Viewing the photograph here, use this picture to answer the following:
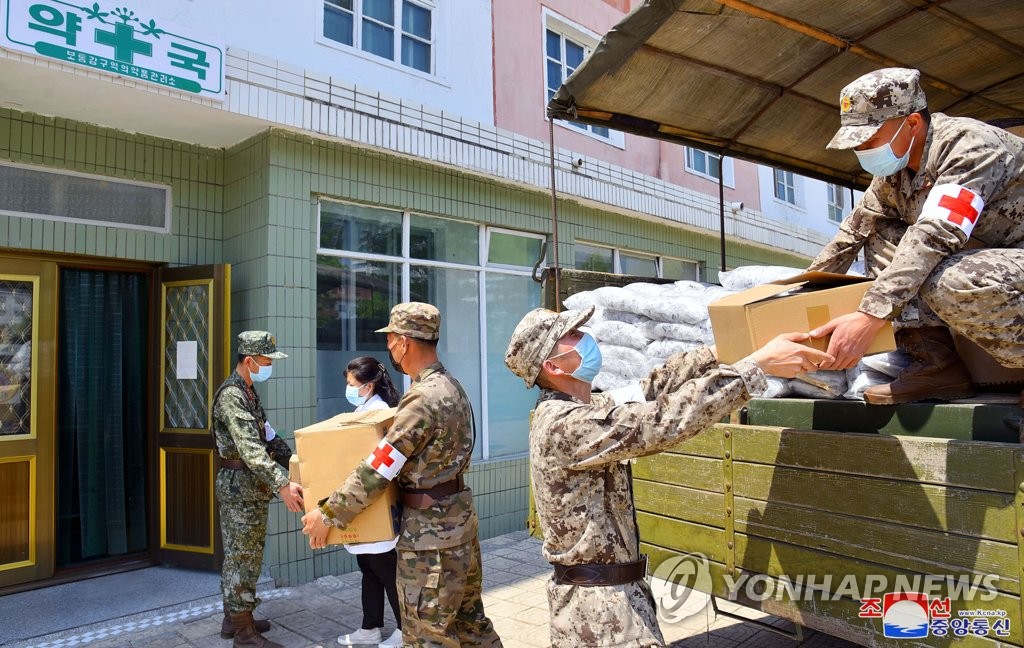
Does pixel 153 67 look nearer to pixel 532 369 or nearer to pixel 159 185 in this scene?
pixel 159 185

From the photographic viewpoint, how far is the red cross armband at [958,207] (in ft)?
6.28

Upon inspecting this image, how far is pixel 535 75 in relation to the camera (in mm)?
6965

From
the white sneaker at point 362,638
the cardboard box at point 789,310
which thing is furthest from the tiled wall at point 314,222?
the cardboard box at point 789,310

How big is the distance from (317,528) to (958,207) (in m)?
2.57

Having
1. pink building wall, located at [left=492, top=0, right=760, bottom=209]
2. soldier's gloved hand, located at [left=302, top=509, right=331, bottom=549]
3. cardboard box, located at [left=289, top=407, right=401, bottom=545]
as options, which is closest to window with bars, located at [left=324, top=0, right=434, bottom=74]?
pink building wall, located at [left=492, top=0, right=760, bottom=209]

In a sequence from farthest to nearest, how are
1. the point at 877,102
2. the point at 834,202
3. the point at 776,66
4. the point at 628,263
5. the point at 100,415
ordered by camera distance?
the point at 834,202, the point at 628,263, the point at 100,415, the point at 776,66, the point at 877,102

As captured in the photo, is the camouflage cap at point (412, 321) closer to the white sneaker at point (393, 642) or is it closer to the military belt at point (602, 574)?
the military belt at point (602, 574)

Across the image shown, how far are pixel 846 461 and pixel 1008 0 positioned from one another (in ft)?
7.93

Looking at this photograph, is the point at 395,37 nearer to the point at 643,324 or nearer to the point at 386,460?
the point at 643,324

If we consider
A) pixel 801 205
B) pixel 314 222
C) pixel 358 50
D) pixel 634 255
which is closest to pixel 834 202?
pixel 801 205

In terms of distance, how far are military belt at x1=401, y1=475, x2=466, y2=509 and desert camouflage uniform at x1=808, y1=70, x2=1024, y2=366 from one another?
183 centimetres

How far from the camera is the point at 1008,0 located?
3043 millimetres

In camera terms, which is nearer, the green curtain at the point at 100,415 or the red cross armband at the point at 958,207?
the red cross armband at the point at 958,207

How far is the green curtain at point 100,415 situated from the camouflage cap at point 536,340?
14.3 feet
